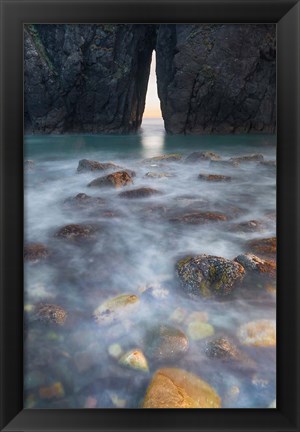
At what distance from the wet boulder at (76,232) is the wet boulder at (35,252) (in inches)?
3.9

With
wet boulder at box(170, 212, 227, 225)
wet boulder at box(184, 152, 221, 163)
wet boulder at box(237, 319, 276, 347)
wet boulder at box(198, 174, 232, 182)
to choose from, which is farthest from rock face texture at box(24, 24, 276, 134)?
wet boulder at box(237, 319, 276, 347)

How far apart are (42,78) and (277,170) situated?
129 centimetres

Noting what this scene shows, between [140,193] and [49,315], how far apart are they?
2.50ft

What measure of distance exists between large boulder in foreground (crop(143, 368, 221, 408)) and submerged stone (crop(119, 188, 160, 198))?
0.88 metres

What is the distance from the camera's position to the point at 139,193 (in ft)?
4.81

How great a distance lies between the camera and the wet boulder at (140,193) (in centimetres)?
146

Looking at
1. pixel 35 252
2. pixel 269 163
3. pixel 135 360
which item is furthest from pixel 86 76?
pixel 135 360

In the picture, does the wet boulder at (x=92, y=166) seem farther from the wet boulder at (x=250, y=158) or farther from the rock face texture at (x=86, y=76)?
the wet boulder at (x=250, y=158)

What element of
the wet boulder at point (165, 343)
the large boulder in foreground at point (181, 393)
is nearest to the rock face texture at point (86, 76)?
the wet boulder at point (165, 343)

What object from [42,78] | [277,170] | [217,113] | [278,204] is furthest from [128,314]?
[42,78]

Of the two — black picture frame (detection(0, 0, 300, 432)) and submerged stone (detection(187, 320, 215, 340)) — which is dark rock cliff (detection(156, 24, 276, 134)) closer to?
black picture frame (detection(0, 0, 300, 432))

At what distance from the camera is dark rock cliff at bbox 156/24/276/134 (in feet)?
4.68

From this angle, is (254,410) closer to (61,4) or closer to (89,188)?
(89,188)

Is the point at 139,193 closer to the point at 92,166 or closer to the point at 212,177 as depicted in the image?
the point at 92,166
